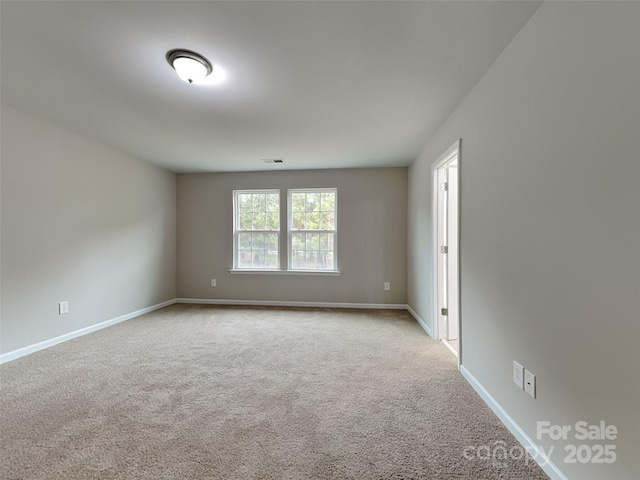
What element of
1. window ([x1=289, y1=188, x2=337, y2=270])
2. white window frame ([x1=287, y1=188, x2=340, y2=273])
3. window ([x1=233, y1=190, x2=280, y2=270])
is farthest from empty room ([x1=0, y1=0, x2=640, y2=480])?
window ([x1=233, y1=190, x2=280, y2=270])

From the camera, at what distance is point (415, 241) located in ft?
12.9

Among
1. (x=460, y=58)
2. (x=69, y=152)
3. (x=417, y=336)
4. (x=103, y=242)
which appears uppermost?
(x=460, y=58)

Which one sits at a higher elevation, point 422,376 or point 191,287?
point 191,287

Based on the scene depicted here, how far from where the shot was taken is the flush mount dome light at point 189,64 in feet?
5.62

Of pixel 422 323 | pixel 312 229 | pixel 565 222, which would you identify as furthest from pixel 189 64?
pixel 422 323

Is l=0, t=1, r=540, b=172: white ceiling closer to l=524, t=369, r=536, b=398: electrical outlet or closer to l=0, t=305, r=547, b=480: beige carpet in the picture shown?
l=524, t=369, r=536, b=398: electrical outlet

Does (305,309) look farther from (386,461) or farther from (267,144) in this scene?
(386,461)

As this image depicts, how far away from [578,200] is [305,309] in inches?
149

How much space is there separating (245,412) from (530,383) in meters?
1.66

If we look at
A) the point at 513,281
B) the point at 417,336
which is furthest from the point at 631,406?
the point at 417,336

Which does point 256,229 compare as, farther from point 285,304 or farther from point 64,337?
point 64,337

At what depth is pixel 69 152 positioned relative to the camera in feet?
10.0

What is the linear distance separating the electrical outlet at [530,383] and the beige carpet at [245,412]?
0.33 m

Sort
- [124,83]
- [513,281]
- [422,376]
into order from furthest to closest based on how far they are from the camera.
Result: 1. [422,376]
2. [124,83]
3. [513,281]
